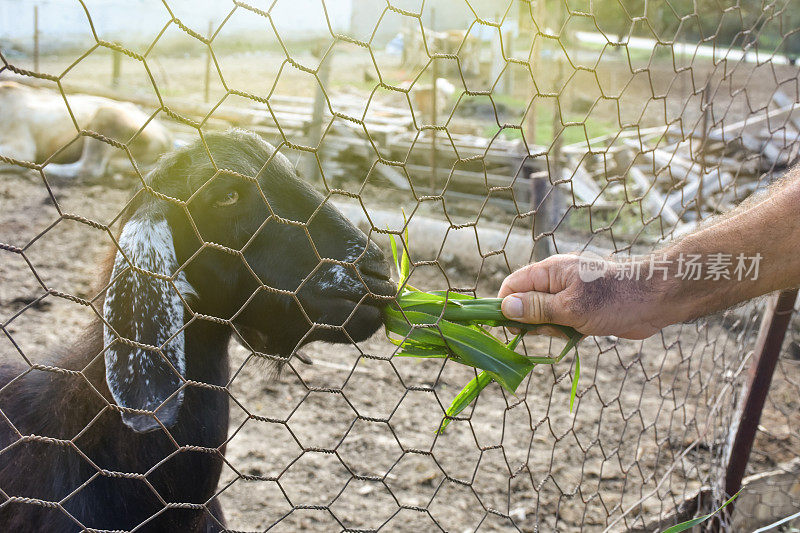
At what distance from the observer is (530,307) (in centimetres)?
195

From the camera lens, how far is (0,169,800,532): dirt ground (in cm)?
328

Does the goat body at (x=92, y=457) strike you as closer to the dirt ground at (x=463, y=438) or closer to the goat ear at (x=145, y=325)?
the goat ear at (x=145, y=325)

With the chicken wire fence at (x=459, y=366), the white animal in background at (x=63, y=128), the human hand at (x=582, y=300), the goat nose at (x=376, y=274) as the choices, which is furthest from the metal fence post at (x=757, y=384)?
the white animal in background at (x=63, y=128)

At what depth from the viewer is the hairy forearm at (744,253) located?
2.04 m

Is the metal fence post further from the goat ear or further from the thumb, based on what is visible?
the goat ear

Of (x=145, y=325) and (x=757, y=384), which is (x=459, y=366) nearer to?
(x=757, y=384)

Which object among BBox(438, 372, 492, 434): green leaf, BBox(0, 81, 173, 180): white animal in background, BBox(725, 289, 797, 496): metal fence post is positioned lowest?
BBox(0, 81, 173, 180): white animal in background

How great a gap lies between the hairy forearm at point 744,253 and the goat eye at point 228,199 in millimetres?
1355

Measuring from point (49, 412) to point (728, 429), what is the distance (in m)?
3.16

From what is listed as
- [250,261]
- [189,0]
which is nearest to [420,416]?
[250,261]

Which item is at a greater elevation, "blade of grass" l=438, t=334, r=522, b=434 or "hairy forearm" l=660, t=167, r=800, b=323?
"hairy forearm" l=660, t=167, r=800, b=323

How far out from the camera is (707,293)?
2070 millimetres

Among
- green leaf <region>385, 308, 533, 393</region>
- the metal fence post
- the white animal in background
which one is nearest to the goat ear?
green leaf <region>385, 308, 533, 393</region>

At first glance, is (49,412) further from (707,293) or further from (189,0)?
(189,0)
